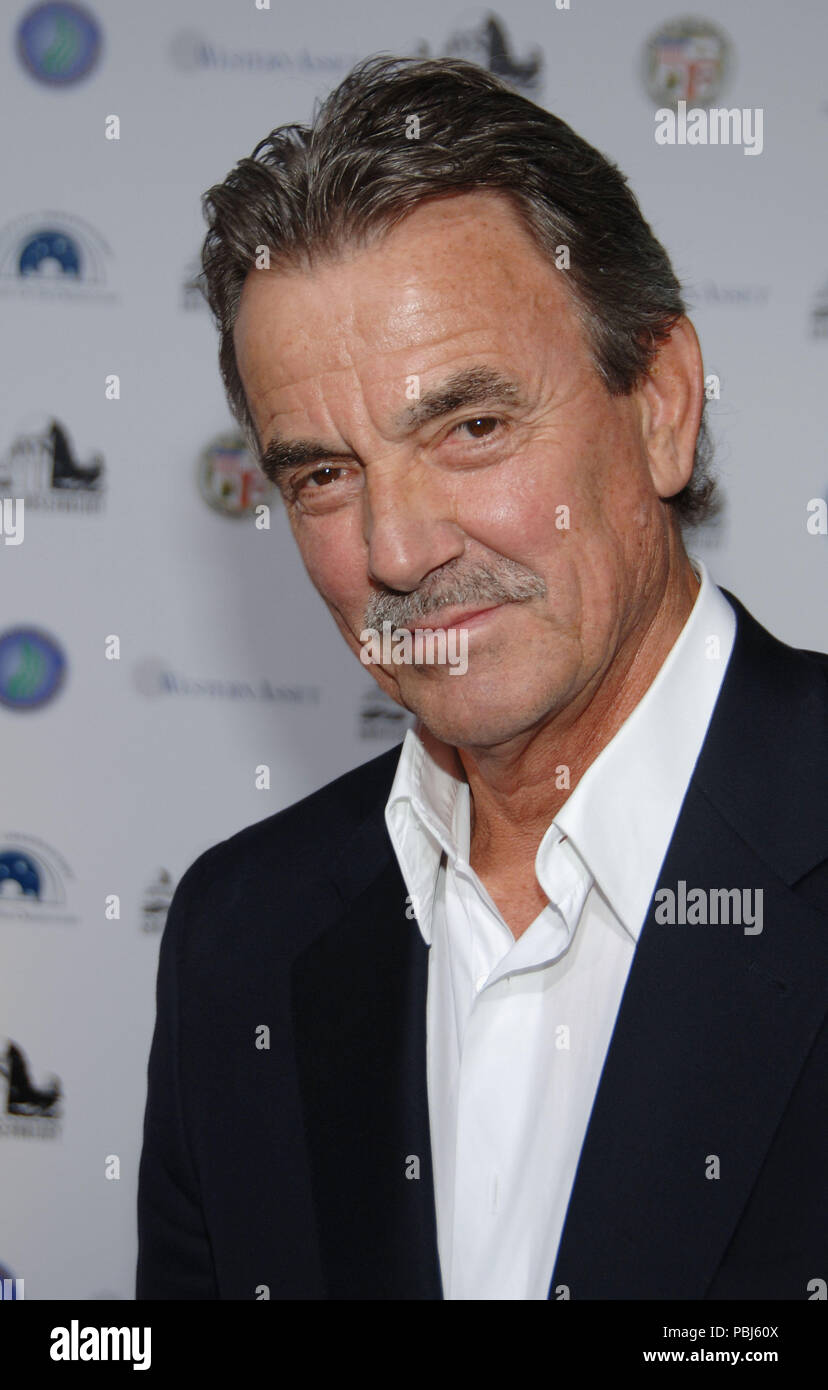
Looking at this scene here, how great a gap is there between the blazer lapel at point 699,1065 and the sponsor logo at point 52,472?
5.05 feet

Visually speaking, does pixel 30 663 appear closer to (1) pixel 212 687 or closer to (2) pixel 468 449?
(1) pixel 212 687

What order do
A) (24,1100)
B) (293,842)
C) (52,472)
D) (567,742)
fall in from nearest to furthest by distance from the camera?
(567,742)
(293,842)
(52,472)
(24,1100)

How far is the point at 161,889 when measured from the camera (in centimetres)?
258

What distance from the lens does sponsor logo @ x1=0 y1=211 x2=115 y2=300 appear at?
2498mm

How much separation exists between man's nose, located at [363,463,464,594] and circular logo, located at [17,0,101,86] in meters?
1.53

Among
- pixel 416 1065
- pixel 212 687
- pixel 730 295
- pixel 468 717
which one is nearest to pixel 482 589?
pixel 468 717

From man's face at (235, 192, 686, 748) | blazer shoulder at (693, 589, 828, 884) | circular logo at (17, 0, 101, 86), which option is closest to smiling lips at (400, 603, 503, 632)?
man's face at (235, 192, 686, 748)

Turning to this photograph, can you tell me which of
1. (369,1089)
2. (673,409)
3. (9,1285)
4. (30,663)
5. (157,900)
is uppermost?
(673,409)

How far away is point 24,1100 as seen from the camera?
2639mm

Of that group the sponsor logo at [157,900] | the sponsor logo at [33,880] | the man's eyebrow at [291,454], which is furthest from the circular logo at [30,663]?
the man's eyebrow at [291,454]

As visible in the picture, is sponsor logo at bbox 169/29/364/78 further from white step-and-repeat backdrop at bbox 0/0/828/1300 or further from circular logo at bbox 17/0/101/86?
circular logo at bbox 17/0/101/86

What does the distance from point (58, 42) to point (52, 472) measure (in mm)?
781
